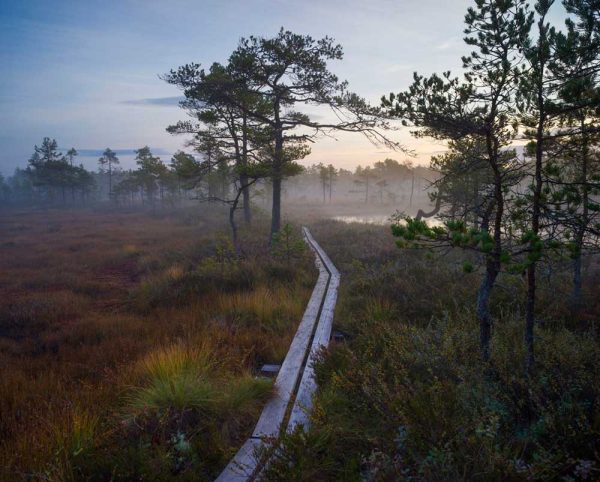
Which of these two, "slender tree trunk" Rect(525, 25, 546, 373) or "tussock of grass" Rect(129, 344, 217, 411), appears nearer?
"slender tree trunk" Rect(525, 25, 546, 373)

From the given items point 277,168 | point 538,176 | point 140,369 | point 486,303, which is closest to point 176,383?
point 140,369

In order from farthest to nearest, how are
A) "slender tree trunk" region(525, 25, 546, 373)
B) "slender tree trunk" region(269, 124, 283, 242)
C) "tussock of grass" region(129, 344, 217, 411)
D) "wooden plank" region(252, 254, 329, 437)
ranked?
1. "slender tree trunk" region(269, 124, 283, 242)
2. "tussock of grass" region(129, 344, 217, 411)
3. "wooden plank" region(252, 254, 329, 437)
4. "slender tree trunk" region(525, 25, 546, 373)

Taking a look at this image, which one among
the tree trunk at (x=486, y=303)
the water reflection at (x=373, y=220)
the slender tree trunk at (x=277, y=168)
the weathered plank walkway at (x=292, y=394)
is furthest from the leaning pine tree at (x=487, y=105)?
the water reflection at (x=373, y=220)

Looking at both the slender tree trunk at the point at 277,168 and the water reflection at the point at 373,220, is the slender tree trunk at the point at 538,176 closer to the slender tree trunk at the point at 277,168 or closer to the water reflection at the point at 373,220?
the slender tree trunk at the point at 277,168

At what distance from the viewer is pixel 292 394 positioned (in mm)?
3988

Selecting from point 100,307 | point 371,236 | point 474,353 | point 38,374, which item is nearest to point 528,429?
point 474,353

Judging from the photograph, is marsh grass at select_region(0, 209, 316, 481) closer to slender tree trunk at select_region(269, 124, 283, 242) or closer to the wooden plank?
the wooden plank

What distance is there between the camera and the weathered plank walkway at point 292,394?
9.60ft

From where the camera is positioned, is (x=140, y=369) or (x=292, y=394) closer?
(x=292, y=394)

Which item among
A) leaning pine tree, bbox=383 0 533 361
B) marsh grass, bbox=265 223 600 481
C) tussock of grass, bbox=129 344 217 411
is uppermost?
leaning pine tree, bbox=383 0 533 361

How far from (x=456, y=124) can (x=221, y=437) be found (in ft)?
13.5

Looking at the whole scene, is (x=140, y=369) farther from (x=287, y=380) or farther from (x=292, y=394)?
(x=292, y=394)

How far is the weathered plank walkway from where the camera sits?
9.60 ft

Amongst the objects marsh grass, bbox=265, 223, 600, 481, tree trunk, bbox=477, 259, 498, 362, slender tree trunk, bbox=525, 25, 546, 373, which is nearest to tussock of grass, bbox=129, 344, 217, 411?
marsh grass, bbox=265, 223, 600, 481
